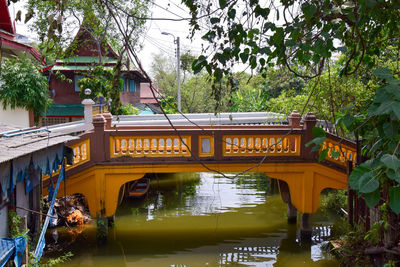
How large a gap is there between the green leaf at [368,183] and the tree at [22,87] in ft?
41.8

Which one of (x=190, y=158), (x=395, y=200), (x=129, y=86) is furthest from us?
(x=129, y=86)

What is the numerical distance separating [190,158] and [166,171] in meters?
0.57

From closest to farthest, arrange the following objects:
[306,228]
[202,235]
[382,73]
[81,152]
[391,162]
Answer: [391,162], [382,73], [81,152], [306,228], [202,235]

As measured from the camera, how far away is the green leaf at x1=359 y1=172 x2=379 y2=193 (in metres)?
2.08

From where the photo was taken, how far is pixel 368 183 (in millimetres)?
2098

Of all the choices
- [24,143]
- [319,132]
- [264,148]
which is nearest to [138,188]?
[264,148]

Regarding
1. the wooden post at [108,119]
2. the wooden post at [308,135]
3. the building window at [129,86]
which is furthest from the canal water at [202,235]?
the building window at [129,86]

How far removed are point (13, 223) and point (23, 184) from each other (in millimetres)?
879

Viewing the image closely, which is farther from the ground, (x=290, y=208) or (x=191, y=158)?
(x=191, y=158)

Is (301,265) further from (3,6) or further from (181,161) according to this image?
(3,6)

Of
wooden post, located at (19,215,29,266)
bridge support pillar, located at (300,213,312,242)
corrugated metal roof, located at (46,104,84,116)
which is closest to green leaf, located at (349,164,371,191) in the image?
wooden post, located at (19,215,29,266)

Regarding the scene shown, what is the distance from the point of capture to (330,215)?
36.9 ft

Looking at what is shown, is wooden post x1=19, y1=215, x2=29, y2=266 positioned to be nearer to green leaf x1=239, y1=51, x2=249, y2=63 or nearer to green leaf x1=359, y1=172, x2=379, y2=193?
green leaf x1=239, y1=51, x2=249, y2=63

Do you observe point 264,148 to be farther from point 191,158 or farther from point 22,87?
point 22,87
